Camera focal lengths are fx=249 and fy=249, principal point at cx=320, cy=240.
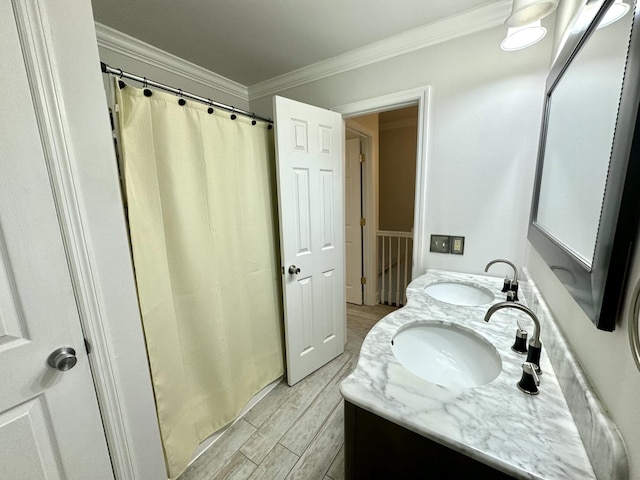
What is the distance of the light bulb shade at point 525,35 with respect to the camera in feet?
3.43

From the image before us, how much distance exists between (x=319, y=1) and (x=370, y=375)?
1.77 m

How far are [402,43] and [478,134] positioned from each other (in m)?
0.79

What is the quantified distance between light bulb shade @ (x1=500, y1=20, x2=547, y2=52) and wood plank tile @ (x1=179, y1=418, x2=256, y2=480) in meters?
2.42

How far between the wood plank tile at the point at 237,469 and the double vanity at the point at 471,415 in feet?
2.76

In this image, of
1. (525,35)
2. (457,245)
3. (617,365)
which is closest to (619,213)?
(617,365)

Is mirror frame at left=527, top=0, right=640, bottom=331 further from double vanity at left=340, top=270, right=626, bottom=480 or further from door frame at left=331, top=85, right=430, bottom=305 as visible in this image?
door frame at left=331, top=85, right=430, bottom=305

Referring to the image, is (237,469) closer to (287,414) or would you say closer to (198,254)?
(287,414)

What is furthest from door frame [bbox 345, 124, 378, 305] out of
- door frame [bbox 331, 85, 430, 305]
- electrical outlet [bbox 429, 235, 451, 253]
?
electrical outlet [bbox 429, 235, 451, 253]

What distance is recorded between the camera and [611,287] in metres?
0.45

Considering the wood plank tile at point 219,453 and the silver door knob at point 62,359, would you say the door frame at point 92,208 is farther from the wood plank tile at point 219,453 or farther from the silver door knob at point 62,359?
the wood plank tile at point 219,453

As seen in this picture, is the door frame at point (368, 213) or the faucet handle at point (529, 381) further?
the door frame at point (368, 213)

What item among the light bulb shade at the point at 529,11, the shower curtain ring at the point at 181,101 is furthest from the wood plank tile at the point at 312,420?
the light bulb shade at the point at 529,11

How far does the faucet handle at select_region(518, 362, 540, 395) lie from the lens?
647mm

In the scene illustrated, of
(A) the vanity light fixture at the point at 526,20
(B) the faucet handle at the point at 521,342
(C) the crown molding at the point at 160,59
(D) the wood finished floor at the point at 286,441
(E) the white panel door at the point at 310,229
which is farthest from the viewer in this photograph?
(E) the white panel door at the point at 310,229
